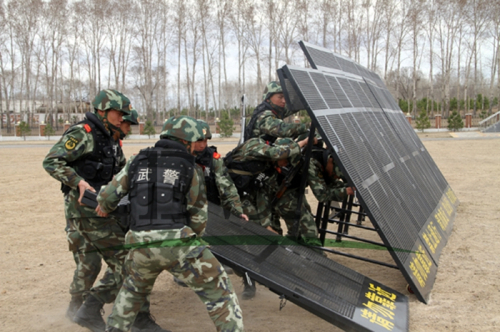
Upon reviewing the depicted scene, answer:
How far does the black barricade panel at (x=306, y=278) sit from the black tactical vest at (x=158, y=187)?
2.47ft

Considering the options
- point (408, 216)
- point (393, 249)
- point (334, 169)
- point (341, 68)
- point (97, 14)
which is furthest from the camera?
point (97, 14)

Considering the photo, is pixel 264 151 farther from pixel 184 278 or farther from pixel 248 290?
pixel 184 278

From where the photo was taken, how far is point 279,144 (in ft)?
16.2

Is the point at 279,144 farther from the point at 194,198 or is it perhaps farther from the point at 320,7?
the point at 320,7

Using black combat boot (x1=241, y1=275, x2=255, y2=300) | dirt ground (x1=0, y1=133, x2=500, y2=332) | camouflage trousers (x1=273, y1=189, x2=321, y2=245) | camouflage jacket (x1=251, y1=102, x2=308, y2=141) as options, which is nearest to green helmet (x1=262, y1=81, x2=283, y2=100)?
camouflage jacket (x1=251, y1=102, x2=308, y2=141)

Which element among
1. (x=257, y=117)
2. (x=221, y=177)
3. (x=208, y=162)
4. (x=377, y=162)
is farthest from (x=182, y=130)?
(x=377, y=162)

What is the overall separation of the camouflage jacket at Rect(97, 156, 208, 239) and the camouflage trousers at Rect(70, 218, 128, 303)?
0.85 meters

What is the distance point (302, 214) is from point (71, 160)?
259 cm

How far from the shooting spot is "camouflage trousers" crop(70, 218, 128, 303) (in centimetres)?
411

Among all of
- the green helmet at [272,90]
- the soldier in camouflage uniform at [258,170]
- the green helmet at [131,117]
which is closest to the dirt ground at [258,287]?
the soldier in camouflage uniform at [258,170]

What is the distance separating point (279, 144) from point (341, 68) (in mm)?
1951

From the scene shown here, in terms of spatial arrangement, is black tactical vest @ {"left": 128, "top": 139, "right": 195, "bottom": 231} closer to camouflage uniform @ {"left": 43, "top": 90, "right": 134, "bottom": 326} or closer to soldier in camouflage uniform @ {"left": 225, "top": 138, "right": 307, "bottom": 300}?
camouflage uniform @ {"left": 43, "top": 90, "right": 134, "bottom": 326}

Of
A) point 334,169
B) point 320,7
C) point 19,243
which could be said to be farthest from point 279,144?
point 320,7

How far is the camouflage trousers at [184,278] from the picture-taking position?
10.2 feet
